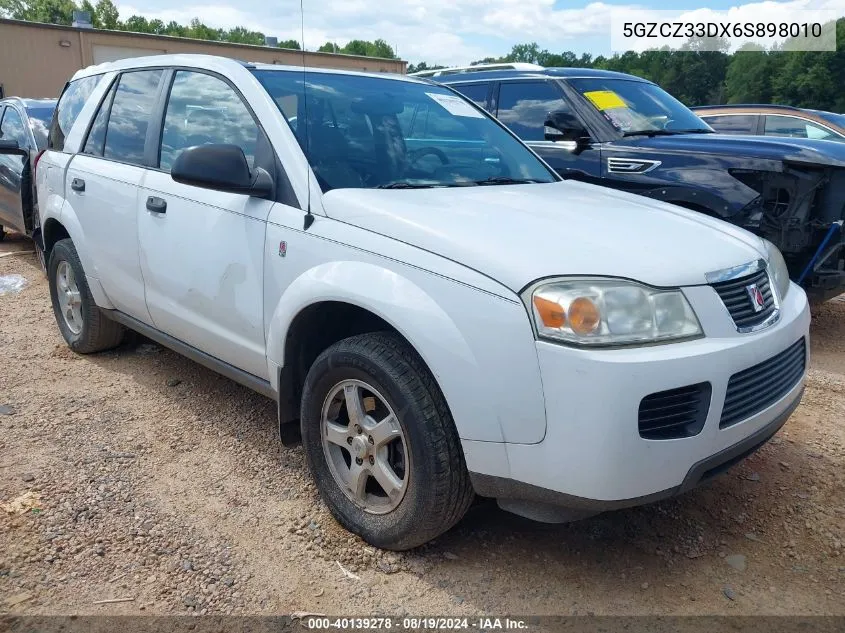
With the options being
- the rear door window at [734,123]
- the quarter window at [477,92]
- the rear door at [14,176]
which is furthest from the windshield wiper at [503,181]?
the rear door window at [734,123]

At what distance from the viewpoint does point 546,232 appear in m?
2.44

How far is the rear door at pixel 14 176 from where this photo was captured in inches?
280

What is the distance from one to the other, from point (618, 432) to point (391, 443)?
869 millimetres

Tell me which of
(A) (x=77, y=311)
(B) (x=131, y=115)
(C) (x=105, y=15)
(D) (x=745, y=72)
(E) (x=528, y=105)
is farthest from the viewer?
(C) (x=105, y=15)

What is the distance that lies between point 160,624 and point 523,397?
4.54ft

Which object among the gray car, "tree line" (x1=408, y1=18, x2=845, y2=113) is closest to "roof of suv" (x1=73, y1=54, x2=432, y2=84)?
the gray car

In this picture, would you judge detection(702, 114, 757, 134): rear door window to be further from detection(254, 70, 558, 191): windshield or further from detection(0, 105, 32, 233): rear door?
detection(0, 105, 32, 233): rear door

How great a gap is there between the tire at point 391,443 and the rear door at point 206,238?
44 cm

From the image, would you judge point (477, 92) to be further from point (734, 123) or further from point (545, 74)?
point (734, 123)

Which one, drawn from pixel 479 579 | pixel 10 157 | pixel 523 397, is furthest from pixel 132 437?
pixel 10 157

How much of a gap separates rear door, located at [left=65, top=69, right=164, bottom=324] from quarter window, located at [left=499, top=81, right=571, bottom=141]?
3221 millimetres

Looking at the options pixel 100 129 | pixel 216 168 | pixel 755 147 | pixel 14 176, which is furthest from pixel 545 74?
pixel 14 176

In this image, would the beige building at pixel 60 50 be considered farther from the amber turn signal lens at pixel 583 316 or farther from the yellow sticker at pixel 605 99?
the amber turn signal lens at pixel 583 316

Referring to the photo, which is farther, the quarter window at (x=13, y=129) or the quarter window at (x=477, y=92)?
the quarter window at (x=13, y=129)
